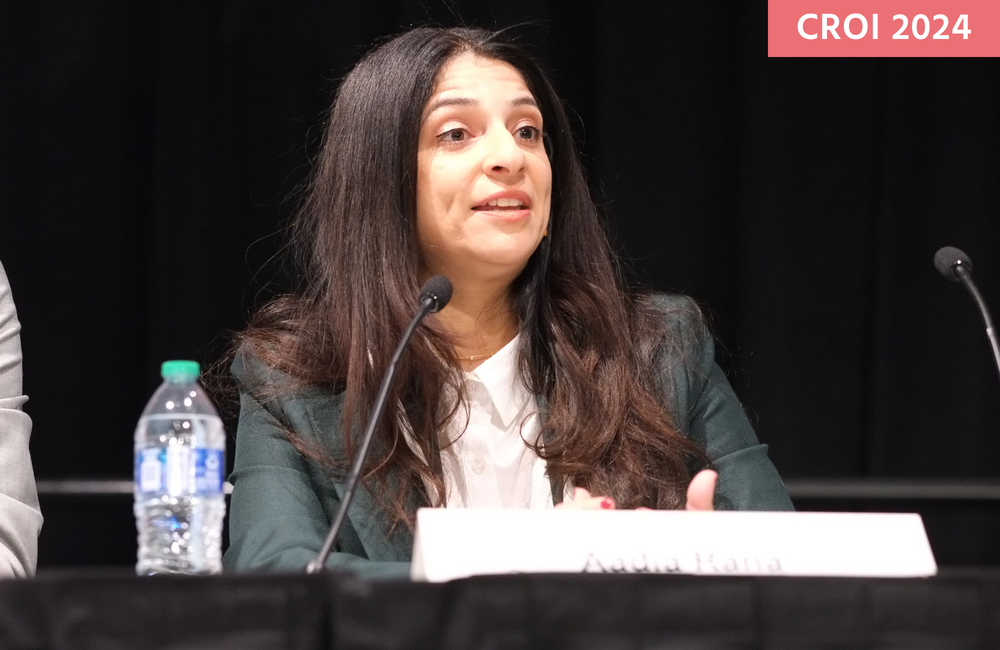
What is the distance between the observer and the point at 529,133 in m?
1.88

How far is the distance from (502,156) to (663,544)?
0.83 m

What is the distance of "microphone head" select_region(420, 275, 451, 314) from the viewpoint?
1339 millimetres

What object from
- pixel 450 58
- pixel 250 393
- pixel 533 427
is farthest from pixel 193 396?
pixel 450 58

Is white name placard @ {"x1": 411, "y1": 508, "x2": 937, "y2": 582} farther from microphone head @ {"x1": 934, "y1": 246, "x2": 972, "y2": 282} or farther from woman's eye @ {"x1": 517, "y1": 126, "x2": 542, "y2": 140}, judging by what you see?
woman's eye @ {"x1": 517, "y1": 126, "x2": 542, "y2": 140}

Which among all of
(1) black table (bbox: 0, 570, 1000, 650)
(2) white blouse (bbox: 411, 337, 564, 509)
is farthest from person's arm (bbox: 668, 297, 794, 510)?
(1) black table (bbox: 0, 570, 1000, 650)

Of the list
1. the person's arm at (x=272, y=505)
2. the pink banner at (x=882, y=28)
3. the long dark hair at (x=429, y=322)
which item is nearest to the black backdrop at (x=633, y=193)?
the pink banner at (x=882, y=28)

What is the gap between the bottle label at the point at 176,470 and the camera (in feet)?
3.89

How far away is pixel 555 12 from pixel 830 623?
1.90 meters

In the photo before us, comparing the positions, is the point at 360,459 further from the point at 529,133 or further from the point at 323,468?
the point at 529,133

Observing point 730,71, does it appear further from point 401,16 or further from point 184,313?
point 184,313

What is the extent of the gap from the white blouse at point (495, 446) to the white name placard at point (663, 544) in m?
0.66

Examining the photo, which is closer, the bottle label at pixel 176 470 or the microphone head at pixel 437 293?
the bottle label at pixel 176 470

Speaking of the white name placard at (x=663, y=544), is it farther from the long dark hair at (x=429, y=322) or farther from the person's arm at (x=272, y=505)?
the long dark hair at (x=429, y=322)

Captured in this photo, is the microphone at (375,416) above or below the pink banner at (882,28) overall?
below
